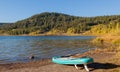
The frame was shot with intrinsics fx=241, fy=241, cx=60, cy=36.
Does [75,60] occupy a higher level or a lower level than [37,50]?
higher

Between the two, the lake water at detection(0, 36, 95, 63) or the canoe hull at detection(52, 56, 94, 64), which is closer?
the canoe hull at detection(52, 56, 94, 64)

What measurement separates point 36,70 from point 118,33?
218 feet

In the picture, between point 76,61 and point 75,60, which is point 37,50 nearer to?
point 75,60

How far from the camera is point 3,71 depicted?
90.0 feet

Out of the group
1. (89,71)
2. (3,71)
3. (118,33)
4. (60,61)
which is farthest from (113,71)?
(118,33)

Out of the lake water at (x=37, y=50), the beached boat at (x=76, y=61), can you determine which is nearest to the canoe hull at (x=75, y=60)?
the beached boat at (x=76, y=61)

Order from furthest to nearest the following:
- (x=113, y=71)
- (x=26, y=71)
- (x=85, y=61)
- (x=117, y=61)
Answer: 1. (x=117, y=61)
2. (x=26, y=71)
3. (x=85, y=61)
4. (x=113, y=71)

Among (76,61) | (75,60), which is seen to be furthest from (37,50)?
(76,61)

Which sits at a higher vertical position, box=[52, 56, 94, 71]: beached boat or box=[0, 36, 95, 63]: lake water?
box=[52, 56, 94, 71]: beached boat

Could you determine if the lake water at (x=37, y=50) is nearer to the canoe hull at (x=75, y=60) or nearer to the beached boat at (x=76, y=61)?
the canoe hull at (x=75, y=60)

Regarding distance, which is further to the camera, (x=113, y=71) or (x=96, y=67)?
(x=96, y=67)

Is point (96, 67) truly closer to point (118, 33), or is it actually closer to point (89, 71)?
point (89, 71)

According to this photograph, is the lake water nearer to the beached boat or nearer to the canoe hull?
the canoe hull

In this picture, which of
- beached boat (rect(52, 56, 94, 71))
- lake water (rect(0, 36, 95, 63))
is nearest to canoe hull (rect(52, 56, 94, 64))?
beached boat (rect(52, 56, 94, 71))
